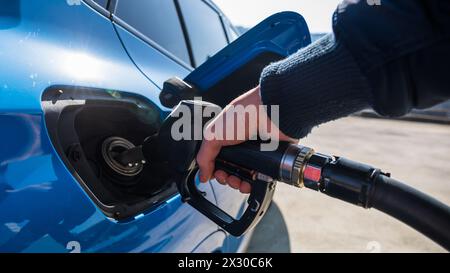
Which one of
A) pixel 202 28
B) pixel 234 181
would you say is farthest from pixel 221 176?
pixel 202 28

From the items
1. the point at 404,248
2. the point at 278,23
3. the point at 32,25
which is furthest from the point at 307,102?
the point at 404,248

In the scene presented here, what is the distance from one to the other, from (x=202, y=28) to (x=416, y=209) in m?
2.35

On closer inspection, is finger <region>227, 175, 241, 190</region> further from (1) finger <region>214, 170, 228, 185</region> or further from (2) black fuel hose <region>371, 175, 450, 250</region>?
(2) black fuel hose <region>371, 175, 450, 250</region>

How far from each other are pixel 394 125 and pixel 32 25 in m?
12.9

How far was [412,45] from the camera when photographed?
0.75m

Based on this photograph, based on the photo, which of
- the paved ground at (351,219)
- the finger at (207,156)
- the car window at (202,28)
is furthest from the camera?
the paved ground at (351,219)

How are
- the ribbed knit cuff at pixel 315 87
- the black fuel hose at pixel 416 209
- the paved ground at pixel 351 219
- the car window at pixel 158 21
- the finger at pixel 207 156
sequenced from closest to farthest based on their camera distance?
the black fuel hose at pixel 416 209 → the ribbed knit cuff at pixel 315 87 → the finger at pixel 207 156 → the car window at pixel 158 21 → the paved ground at pixel 351 219

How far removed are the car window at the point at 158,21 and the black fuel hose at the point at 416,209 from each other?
116 centimetres

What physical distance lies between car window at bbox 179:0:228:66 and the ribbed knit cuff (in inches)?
60.6

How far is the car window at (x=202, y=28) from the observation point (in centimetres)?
247

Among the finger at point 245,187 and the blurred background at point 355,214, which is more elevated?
the finger at point 245,187

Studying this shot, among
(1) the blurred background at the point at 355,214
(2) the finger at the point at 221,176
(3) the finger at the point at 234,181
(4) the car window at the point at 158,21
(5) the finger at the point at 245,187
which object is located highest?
(4) the car window at the point at 158,21

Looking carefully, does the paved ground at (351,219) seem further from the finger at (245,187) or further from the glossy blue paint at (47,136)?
the glossy blue paint at (47,136)

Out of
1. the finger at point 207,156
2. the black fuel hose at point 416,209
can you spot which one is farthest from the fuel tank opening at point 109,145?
the black fuel hose at point 416,209
